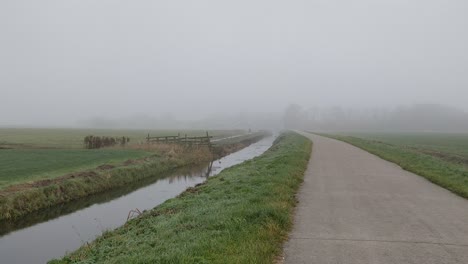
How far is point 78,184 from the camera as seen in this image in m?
21.6

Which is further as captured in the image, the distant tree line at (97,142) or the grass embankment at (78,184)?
the distant tree line at (97,142)

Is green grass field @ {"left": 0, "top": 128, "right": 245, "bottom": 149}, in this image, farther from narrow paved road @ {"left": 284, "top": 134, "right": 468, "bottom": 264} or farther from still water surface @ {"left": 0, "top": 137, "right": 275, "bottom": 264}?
narrow paved road @ {"left": 284, "top": 134, "right": 468, "bottom": 264}

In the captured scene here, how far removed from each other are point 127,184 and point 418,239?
69.1 ft

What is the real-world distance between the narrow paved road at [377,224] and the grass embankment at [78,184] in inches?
483

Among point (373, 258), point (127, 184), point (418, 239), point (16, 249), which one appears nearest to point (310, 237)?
point (373, 258)

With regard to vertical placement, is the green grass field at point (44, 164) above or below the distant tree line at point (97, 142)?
below

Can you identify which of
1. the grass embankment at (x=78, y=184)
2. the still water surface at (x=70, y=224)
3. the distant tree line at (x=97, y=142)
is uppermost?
the distant tree line at (x=97, y=142)

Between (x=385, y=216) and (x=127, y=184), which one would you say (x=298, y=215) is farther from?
(x=127, y=184)

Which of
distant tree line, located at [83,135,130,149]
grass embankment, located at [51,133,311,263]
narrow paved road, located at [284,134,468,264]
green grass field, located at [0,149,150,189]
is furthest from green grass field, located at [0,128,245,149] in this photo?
narrow paved road, located at [284,134,468,264]

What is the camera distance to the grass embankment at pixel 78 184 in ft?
56.5

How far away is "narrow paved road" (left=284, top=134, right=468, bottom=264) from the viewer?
7289 mm

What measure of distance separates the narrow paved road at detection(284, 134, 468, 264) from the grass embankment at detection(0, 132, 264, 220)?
1227 centimetres

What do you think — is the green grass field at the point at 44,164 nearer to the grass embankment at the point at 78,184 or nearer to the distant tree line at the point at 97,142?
the grass embankment at the point at 78,184

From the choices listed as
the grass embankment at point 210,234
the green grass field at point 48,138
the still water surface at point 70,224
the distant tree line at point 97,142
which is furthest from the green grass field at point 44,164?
the green grass field at point 48,138
